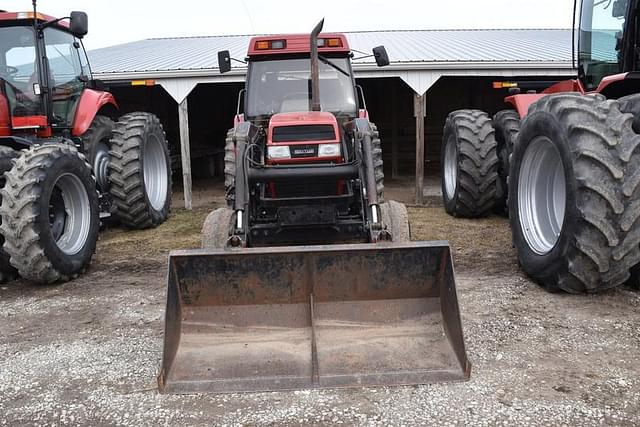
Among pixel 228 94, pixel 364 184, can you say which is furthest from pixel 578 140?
pixel 228 94

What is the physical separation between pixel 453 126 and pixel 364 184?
3.56 metres

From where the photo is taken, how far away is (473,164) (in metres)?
6.99

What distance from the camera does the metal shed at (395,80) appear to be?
355 inches

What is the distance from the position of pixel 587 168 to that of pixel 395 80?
999cm

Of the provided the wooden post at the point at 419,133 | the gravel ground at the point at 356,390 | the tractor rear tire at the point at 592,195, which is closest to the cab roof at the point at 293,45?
the tractor rear tire at the point at 592,195

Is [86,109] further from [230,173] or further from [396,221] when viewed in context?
[396,221]

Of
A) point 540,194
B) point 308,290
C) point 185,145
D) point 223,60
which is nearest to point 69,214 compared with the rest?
point 223,60

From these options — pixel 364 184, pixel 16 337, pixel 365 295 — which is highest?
pixel 364 184

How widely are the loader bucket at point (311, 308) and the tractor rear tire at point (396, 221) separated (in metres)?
1.07

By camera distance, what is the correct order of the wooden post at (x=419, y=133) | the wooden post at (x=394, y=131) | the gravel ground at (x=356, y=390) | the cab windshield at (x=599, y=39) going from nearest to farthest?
the gravel ground at (x=356, y=390) → the cab windshield at (x=599, y=39) → the wooden post at (x=419, y=133) → the wooden post at (x=394, y=131)

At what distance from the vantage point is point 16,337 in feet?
12.9

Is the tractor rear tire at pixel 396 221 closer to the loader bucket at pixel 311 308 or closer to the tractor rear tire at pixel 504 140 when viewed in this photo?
the loader bucket at pixel 311 308

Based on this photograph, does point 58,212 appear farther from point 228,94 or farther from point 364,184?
point 228,94

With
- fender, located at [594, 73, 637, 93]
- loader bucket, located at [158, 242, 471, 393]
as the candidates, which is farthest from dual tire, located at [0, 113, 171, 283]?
fender, located at [594, 73, 637, 93]
